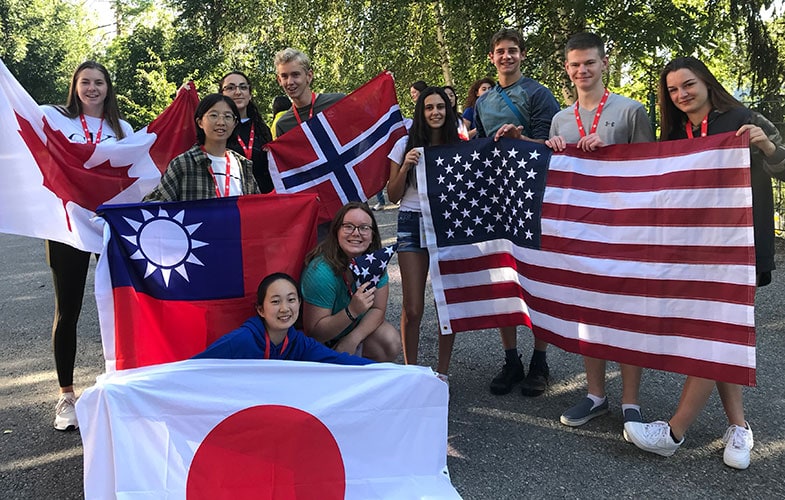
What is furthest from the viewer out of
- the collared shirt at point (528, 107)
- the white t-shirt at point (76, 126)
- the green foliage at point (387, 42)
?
the green foliage at point (387, 42)

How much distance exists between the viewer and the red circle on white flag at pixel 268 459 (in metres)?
2.49

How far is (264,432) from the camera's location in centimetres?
256

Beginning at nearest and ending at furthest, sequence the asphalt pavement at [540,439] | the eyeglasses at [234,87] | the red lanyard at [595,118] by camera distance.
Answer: the asphalt pavement at [540,439] → the red lanyard at [595,118] → the eyeglasses at [234,87]

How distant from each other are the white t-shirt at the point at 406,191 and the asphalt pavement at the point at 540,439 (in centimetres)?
130

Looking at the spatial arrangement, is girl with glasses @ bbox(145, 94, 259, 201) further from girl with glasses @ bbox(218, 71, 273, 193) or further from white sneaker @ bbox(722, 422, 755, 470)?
white sneaker @ bbox(722, 422, 755, 470)

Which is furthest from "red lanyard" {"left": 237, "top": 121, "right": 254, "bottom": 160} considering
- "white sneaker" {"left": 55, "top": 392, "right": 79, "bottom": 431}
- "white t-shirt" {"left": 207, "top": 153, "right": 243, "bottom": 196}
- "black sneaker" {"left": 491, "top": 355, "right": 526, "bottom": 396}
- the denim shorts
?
"black sneaker" {"left": 491, "top": 355, "right": 526, "bottom": 396}

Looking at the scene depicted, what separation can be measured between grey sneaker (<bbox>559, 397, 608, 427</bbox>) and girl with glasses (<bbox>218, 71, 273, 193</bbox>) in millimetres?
2461

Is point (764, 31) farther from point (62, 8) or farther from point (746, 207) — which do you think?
point (62, 8)

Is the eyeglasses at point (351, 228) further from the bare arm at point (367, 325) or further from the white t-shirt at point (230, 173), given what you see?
the white t-shirt at point (230, 173)

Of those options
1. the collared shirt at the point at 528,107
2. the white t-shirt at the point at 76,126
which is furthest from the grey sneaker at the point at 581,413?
the white t-shirt at the point at 76,126

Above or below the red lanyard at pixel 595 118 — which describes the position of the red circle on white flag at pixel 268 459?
below

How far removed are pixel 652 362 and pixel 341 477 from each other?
5.67 feet

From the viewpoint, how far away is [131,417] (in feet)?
8.19

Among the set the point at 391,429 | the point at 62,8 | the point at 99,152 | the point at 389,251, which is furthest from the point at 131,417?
the point at 62,8
